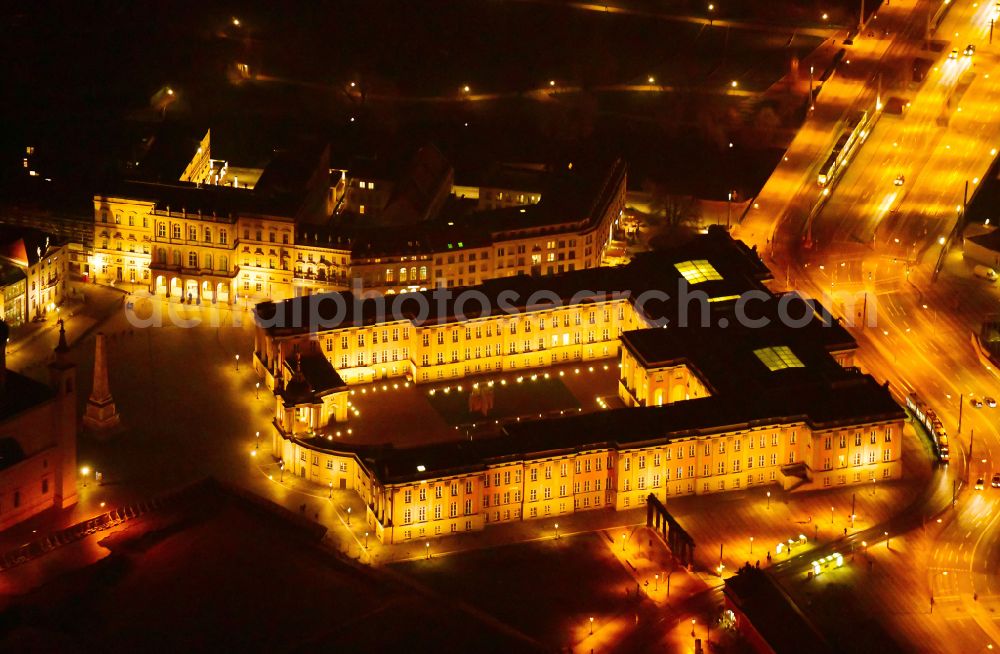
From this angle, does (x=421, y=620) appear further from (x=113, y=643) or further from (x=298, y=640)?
(x=113, y=643)

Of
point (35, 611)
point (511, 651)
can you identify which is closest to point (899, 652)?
point (511, 651)

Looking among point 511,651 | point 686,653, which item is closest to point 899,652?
point 686,653

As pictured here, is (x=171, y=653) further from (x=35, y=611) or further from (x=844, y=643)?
(x=844, y=643)

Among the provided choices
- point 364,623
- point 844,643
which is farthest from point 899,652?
point 364,623

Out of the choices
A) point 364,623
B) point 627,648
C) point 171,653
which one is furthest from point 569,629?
point 171,653

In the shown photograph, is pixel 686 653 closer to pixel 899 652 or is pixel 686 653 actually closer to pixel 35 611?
pixel 899 652

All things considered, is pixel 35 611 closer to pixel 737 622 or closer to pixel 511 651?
pixel 511 651
